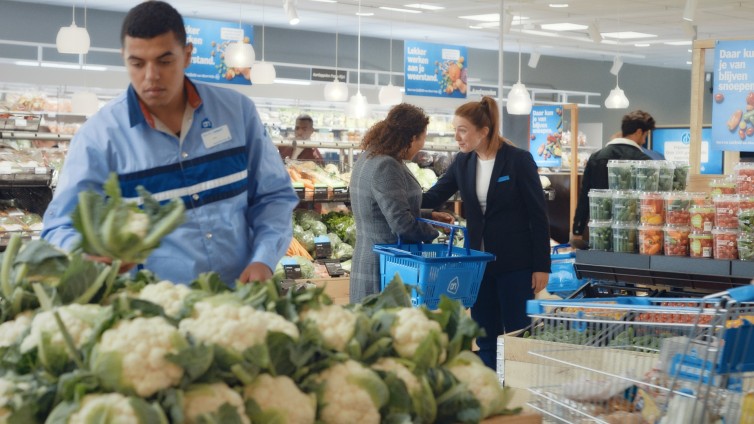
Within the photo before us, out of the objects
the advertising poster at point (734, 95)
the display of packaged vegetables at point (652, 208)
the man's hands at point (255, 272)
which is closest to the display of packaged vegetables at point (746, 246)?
the display of packaged vegetables at point (652, 208)

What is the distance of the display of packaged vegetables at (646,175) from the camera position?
394 cm

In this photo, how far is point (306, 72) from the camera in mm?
17328

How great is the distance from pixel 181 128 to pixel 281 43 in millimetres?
14994

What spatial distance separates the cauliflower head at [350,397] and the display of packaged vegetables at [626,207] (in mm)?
2648

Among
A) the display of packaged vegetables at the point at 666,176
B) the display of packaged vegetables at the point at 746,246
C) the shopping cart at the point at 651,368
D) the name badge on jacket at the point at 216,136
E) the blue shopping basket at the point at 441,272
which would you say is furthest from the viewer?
the blue shopping basket at the point at 441,272

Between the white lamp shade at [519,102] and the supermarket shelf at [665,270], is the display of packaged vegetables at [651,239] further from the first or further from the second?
the white lamp shade at [519,102]

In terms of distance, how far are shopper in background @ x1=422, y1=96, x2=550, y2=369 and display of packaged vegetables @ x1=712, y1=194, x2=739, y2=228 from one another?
3.19 ft

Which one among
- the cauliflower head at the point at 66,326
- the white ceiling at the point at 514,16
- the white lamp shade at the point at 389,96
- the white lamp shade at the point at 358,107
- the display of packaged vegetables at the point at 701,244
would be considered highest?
the white ceiling at the point at 514,16

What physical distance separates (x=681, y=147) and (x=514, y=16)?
3526 millimetres

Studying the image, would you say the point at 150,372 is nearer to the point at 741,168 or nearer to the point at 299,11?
the point at 741,168

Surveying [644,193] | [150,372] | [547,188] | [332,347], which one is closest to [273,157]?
[332,347]

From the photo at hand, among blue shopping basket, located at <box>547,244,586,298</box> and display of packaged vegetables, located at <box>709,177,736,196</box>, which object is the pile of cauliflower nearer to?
display of packaged vegetables, located at <box>709,177,736,196</box>

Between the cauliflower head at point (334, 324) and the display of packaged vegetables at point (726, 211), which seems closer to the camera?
the cauliflower head at point (334, 324)

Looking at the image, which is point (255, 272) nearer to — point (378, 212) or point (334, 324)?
point (334, 324)
